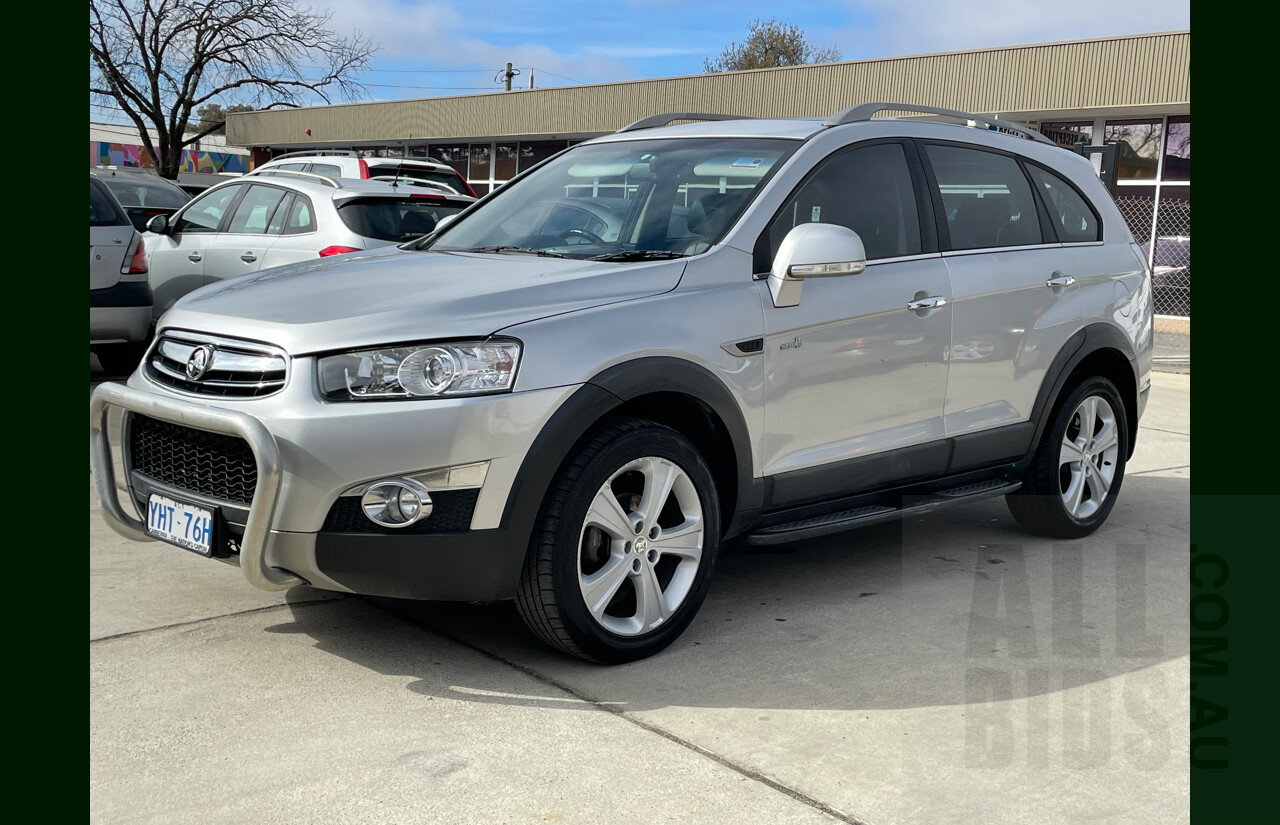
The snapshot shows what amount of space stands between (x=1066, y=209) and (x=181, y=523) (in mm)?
4115

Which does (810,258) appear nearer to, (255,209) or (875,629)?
(875,629)

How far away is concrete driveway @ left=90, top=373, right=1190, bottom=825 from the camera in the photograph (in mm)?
3092

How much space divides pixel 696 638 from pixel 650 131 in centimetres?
220

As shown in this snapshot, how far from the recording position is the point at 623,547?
13.0 feet

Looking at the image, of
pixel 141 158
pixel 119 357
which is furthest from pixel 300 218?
pixel 141 158

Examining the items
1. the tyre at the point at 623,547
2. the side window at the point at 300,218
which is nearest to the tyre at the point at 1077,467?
the tyre at the point at 623,547

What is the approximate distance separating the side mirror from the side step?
0.80 m

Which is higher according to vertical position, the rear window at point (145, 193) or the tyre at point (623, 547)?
the rear window at point (145, 193)

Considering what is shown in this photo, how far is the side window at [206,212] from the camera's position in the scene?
989cm

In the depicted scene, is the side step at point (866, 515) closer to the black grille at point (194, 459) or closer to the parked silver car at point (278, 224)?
the black grille at point (194, 459)

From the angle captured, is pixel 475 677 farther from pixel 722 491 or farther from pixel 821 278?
pixel 821 278

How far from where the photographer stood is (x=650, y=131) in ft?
17.4

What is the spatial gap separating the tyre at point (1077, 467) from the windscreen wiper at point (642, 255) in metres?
2.25

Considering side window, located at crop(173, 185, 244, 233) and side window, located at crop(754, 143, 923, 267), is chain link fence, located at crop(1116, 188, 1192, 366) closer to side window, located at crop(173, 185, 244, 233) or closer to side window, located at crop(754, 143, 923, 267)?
side window, located at crop(173, 185, 244, 233)
